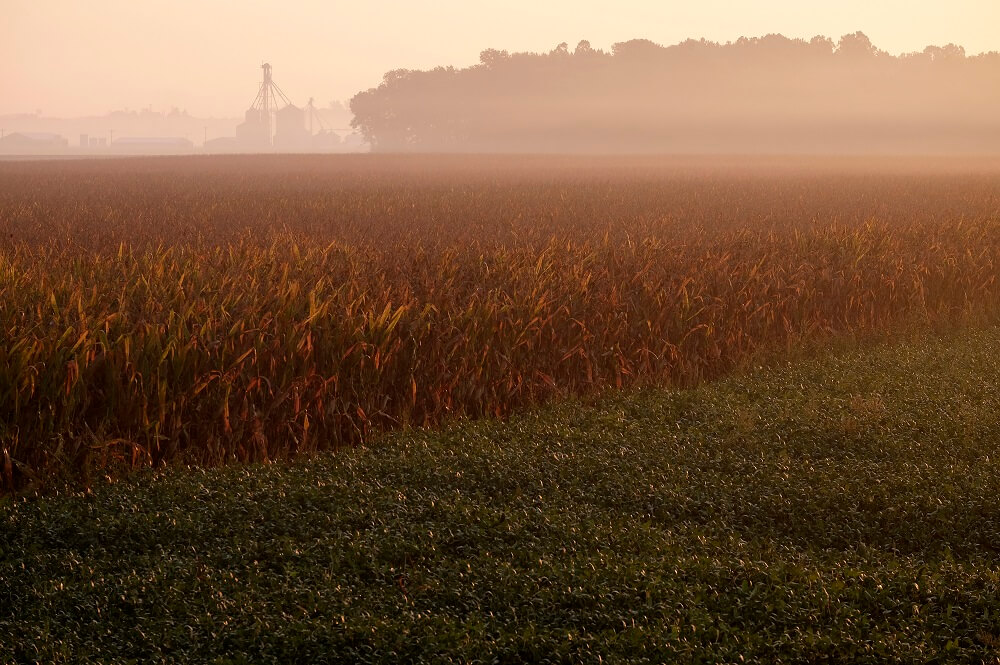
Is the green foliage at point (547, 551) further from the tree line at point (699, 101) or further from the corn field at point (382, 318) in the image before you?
the tree line at point (699, 101)

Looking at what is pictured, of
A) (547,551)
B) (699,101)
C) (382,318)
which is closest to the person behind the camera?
(547,551)

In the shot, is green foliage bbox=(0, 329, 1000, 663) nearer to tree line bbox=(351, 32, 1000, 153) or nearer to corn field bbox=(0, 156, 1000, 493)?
corn field bbox=(0, 156, 1000, 493)

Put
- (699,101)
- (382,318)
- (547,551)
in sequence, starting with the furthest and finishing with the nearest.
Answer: (699,101), (382,318), (547,551)

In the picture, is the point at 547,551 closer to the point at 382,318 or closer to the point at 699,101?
the point at 382,318

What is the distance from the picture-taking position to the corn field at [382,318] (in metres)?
6.34

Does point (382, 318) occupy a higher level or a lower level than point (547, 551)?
higher

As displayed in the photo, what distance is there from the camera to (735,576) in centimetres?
480

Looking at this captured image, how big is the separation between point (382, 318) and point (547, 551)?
288cm

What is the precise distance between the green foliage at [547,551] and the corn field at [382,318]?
532 millimetres

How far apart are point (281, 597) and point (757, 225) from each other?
45.1 ft

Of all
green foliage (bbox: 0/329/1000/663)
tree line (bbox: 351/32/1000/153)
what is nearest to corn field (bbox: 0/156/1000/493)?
Result: green foliage (bbox: 0/329/1000/663)

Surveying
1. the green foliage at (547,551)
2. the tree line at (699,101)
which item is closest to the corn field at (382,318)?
the green foliage at (547,551)

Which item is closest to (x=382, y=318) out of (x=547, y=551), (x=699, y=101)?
(x=547, y=551)

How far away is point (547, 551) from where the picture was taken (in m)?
5.05
